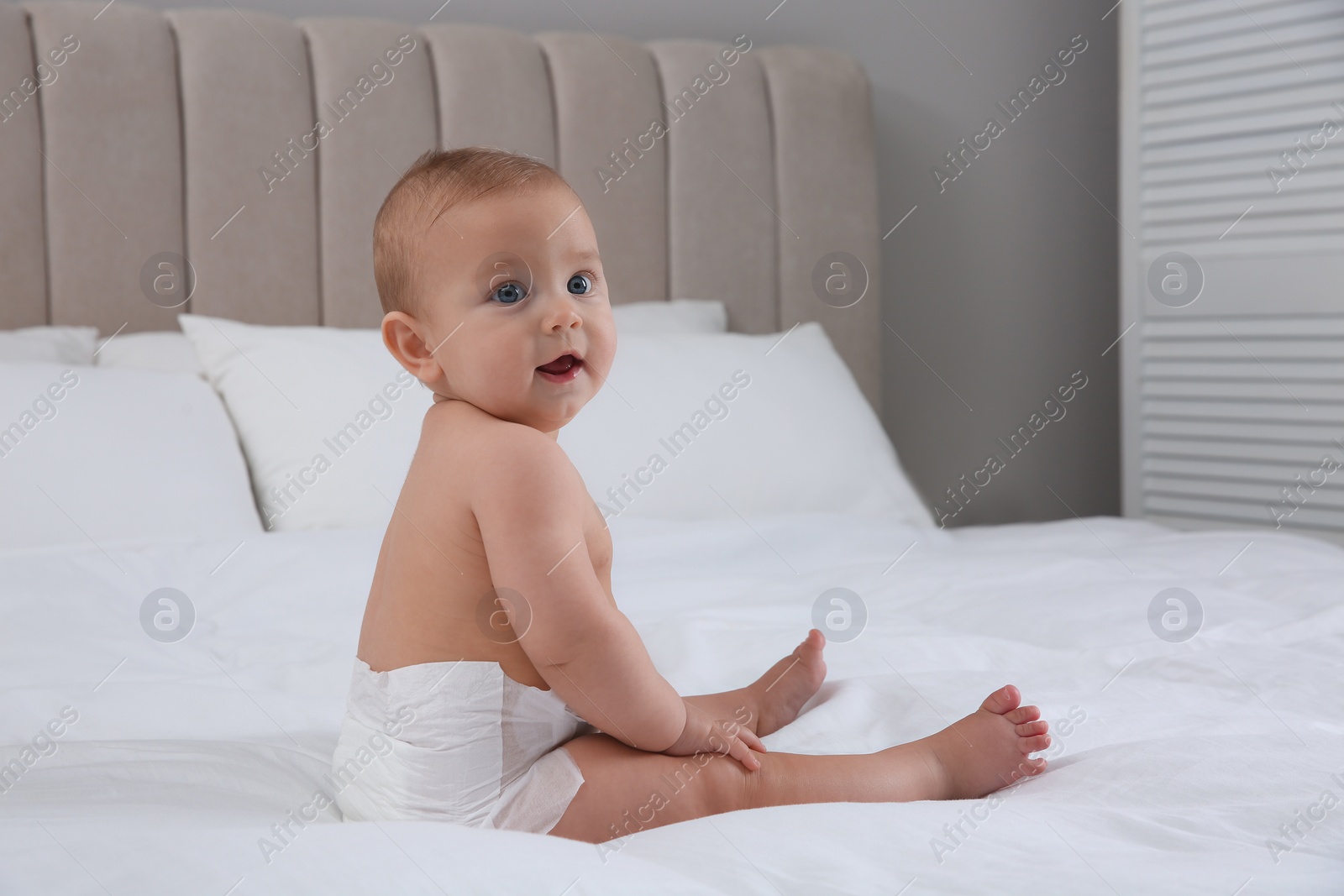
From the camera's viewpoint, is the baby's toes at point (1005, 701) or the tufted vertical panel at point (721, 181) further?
the tufted vertical panel at point (721, 181)

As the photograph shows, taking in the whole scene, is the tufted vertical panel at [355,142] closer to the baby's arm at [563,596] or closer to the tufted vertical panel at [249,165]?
the tufted vertical panel at [249,165]

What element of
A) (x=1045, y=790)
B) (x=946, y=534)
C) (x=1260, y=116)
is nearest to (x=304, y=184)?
(x=946, y=534)

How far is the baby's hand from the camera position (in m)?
0.74

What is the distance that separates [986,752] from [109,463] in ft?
3.79

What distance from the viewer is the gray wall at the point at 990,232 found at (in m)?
2.56

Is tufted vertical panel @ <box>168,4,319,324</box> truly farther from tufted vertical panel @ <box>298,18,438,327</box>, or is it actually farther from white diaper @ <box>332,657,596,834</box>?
white diaper @ <box>332,657,596,834</box>

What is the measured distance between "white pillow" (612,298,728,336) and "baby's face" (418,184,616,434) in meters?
1.18

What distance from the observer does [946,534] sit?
5.83 ft

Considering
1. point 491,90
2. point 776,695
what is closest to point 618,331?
point 491,90

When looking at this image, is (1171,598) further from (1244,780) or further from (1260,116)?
(1260,116)

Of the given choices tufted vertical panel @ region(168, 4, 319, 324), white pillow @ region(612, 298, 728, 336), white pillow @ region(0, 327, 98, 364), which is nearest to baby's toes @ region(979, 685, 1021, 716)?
white pillow @ region(612, 298, 728, 336)

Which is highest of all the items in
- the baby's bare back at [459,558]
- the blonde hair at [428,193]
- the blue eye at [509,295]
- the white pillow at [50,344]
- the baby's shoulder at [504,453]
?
the blonde hair at [428,193]

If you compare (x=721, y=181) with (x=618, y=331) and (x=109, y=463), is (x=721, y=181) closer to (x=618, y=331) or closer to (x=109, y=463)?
(x=618, y=331)

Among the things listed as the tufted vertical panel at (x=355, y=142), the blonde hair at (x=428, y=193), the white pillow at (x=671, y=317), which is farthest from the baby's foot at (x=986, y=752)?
the tufted vertical panel at (x=355, y=142)
